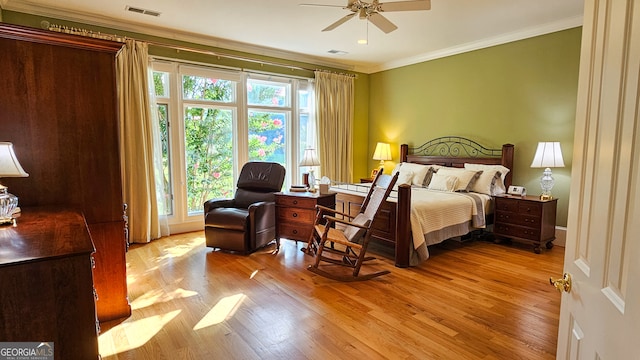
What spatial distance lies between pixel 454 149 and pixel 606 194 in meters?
4.75

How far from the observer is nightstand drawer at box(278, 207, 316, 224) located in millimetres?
3879

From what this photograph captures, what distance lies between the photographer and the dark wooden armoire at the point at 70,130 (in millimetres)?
2092

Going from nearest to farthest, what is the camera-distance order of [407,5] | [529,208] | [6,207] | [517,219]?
1. [6,207]
2. [407,5]
3. [529,208]
4. [517,219]

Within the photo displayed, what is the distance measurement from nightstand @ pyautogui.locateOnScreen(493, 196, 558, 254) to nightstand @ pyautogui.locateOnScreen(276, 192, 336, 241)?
6.94ft

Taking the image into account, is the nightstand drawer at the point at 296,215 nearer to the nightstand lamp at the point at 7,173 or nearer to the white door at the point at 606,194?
the nightstand lamp at the point at 7,173

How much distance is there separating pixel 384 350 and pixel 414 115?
449 centimetres

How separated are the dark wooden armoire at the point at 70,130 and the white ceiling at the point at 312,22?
171cm

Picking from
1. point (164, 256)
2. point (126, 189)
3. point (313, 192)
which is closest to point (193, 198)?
point (126, 189)

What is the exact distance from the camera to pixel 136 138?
4305 millimetres

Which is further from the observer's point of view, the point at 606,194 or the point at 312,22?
the point at 312,22

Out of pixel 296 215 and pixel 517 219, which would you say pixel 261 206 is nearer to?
pixel 296 215

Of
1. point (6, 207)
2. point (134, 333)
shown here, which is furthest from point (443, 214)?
point (6, 207)

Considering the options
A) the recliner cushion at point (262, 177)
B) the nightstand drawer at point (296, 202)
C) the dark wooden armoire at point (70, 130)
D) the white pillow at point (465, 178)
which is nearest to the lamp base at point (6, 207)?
the dark wooden armoire at point (70, 130)

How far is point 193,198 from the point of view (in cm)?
512
